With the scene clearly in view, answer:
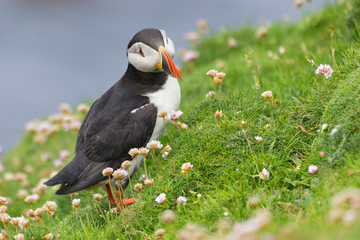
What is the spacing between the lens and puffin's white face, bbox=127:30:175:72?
5055 mm

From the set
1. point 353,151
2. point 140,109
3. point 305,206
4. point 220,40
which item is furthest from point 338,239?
point 220,40

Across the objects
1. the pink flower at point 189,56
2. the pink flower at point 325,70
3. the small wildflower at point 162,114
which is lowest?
the pink flower at point 325,70

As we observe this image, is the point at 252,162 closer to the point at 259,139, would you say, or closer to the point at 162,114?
the point at 259,139

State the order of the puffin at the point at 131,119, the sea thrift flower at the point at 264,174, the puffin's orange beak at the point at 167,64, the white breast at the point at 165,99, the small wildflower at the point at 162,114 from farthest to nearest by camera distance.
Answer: the white breast at the point at 165,99, the puffin at the point at 131,119, the puffin's orange beak at the point at 167,64, the small wildflower at the point at 162,114, the sea thrift flower at the point at 264,174

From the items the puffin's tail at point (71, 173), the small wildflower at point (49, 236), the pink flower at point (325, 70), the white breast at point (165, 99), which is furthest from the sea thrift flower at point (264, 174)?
the small wildflower at point (49, 236)

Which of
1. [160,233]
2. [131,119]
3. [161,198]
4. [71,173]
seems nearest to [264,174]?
[161,198]

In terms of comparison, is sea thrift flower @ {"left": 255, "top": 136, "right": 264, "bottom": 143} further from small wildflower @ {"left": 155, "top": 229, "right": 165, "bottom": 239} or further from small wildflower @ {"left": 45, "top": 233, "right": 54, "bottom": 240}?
small wildflower @ {"left": 45, "top": 233, "right": 54, "bottom": 240}

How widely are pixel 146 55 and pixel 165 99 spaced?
1.72 ft

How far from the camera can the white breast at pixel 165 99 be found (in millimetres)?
5211

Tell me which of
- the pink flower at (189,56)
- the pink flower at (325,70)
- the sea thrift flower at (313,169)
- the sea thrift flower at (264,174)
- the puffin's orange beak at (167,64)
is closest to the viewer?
the sea thrift flower at (313,169)

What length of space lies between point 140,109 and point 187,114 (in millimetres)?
628

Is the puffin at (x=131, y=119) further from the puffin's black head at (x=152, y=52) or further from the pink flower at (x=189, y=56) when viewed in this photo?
the pink flower at (x=189, y=56)

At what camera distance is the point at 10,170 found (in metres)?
9.55

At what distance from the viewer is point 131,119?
16.8 feet
